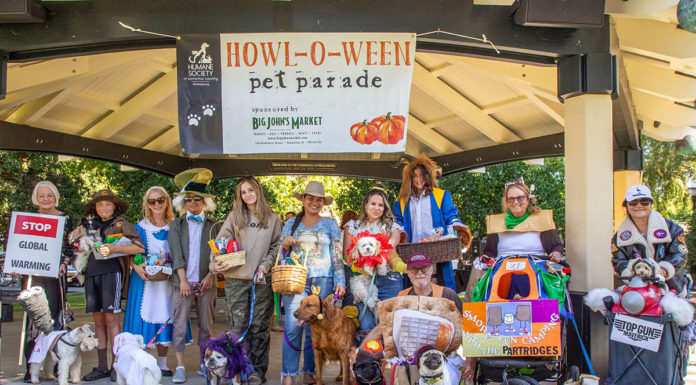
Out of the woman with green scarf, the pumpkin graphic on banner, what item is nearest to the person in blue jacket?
the woman with green scarf

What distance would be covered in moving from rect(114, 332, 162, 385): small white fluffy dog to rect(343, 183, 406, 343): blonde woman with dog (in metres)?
1.91

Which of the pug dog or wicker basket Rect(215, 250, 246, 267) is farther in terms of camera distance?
wicker basket Rect(215, 250, 246, 267)

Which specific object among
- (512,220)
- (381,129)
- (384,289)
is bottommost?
(384,289)

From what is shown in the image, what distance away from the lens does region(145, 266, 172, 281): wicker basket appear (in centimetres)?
704

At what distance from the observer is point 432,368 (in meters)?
4.94

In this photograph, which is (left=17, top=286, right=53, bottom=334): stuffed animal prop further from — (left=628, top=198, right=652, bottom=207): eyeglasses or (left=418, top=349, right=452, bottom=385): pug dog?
(left=628, top=198, right=652, bottom=207): eyeglasses

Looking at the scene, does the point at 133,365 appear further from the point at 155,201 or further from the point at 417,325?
the point at 417,325

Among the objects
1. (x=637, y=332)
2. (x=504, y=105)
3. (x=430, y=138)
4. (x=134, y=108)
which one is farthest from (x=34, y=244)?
(x=430, y=138)

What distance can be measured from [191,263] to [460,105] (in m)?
5.81

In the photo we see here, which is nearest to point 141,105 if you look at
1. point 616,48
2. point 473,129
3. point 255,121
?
point 255,121

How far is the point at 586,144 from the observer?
6680 millimetres

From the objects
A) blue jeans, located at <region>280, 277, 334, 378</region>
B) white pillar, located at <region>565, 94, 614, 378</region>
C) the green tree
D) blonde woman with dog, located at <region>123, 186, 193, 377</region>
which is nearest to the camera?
blue jeans, located at <region>280, 277, 334, 378</region>

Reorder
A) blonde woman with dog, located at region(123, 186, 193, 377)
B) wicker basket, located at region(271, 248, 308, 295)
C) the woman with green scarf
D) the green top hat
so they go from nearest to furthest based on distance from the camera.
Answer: wicker basket, located at region(271, 248, 308, 295)
the woman with green scarf
blonde woman with dog, located at region(123, 186, 193, 377)
the green top hat

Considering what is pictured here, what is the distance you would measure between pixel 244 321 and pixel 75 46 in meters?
3.26
